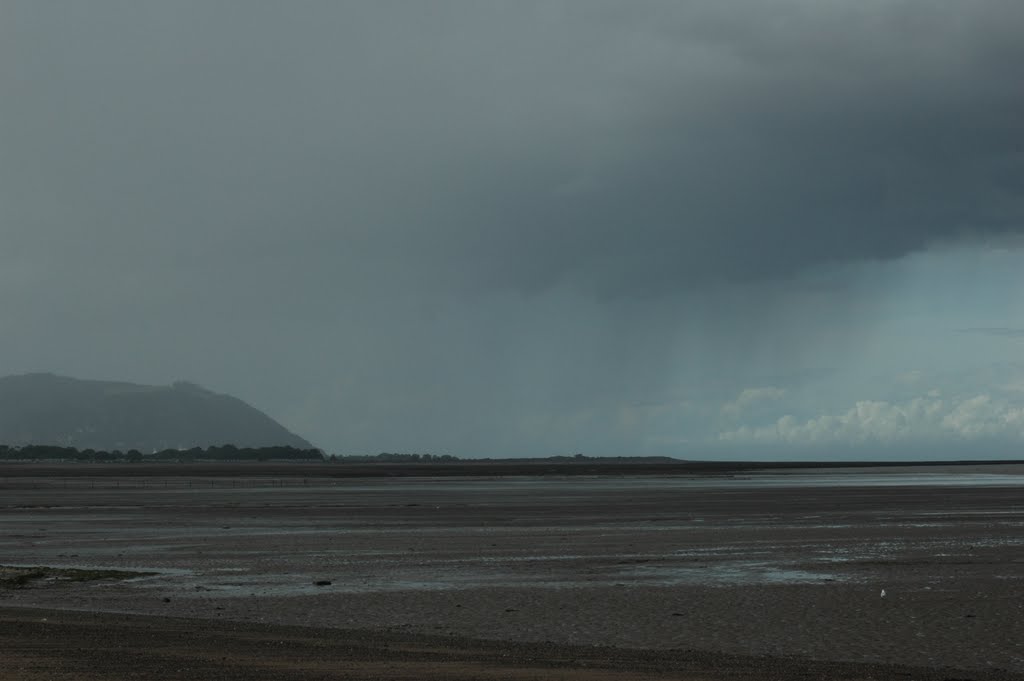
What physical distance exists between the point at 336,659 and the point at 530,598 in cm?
893

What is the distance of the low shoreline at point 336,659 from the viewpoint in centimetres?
1568

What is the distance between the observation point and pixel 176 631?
66.6 ft

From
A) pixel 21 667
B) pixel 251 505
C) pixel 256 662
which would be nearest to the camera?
pixel 21 667

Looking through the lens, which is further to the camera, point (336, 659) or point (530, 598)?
point (530, 598)

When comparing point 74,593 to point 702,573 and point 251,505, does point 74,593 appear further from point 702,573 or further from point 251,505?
point 251,505

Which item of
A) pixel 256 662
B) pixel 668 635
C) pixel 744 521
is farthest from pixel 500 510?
pixel 256 662

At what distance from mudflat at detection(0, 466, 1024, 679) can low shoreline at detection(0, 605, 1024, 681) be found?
0.25ft

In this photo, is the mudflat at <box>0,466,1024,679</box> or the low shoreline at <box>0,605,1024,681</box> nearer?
the low shoreline at <box>0,605,1024,681</box>

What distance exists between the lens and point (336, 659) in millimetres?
17156

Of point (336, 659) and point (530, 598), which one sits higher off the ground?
point (336, 659)

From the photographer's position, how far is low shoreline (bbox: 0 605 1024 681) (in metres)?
15.7

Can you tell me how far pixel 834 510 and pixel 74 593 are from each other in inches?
1714

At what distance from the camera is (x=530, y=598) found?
25469 millimetres

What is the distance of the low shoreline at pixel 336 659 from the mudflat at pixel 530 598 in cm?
8
